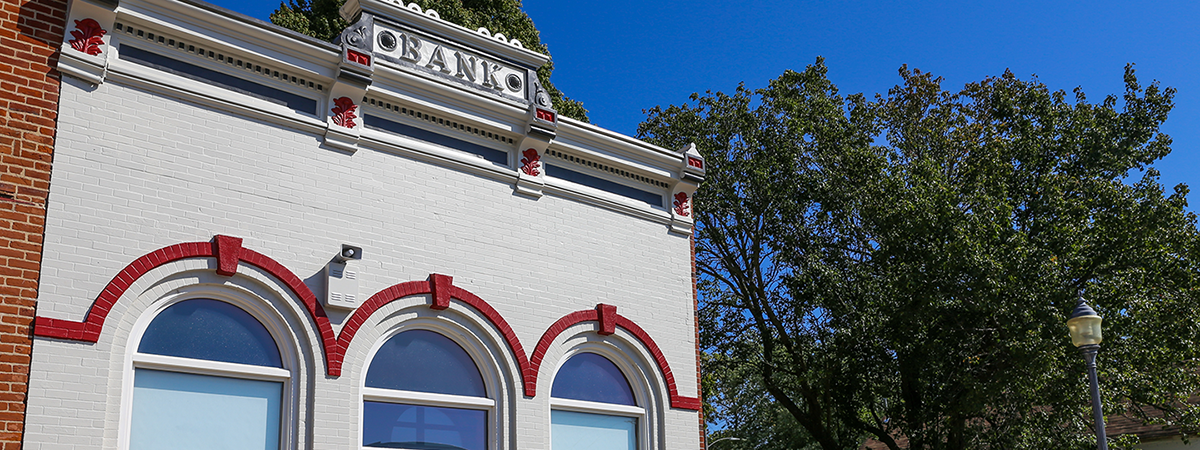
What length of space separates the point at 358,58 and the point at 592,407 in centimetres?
536

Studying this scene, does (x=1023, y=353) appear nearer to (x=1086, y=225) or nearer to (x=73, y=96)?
(x=1086, y=225)

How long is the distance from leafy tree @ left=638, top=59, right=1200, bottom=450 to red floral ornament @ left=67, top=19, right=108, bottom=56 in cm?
1526

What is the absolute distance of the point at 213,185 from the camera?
10.2 metres

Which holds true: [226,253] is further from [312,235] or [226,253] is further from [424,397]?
[424,397]

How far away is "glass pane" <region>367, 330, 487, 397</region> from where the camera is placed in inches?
436

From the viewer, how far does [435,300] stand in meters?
11.4

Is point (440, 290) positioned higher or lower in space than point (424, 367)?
higher

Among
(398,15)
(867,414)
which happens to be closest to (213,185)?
(398,15)

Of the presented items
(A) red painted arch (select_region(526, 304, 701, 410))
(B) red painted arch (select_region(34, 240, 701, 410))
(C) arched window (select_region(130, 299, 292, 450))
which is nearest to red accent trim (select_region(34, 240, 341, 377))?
(B) red painted arch (select_region(34, 240, 701, 410))

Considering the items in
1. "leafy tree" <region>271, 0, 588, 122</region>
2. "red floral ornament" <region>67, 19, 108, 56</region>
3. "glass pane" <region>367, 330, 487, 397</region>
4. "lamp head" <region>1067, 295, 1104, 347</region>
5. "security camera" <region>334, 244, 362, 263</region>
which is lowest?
"glass pane" <region>367, 330, 487, 397</region>

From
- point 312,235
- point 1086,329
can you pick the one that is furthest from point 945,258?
point 312,235

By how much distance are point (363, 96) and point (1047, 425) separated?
1485 cm

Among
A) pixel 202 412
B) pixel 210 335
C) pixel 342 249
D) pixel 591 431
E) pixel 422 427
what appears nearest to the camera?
pixel 202 412

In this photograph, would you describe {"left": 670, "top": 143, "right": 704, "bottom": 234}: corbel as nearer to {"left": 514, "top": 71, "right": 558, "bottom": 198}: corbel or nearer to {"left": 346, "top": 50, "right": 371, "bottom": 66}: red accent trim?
{"left": 514, "top": 71, "right": 558, "bottom": 198}: corbel
